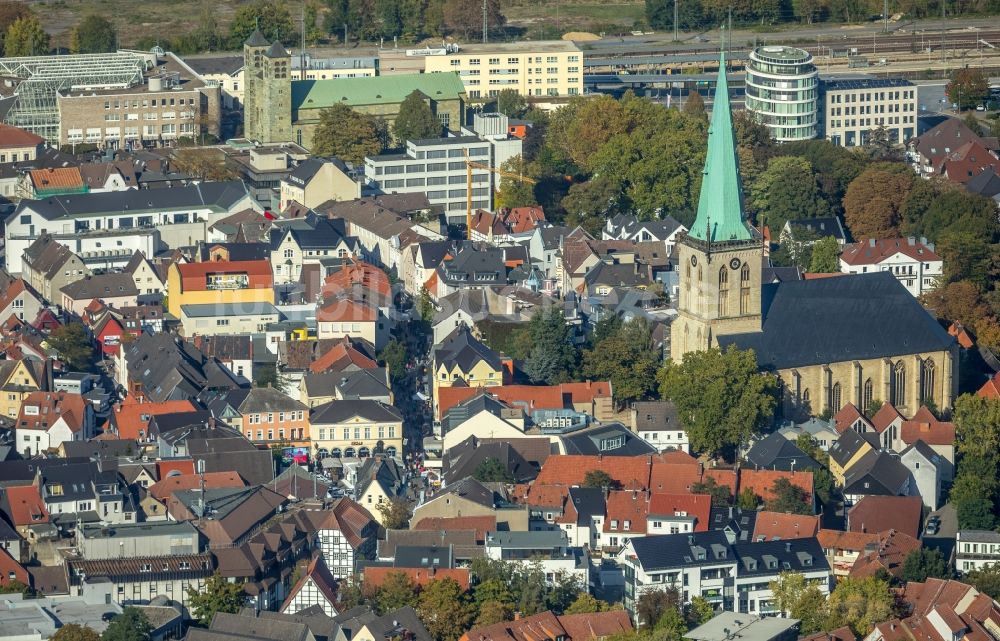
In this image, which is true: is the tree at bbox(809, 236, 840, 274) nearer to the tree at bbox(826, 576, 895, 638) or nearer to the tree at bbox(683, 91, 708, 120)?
the tree at bbox(683, 91, 708, 120)

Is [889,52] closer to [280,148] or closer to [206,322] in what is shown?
[280,148]

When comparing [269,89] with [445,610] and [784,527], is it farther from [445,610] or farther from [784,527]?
[445,610]

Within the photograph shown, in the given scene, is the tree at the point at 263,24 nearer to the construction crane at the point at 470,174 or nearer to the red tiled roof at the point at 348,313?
the construction crane at the point at 470,174

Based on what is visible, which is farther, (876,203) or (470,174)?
(470,174)

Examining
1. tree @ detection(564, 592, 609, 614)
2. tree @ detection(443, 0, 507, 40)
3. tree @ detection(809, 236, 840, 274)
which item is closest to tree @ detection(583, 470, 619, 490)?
tree @ detection(564, 592, 609, 614)

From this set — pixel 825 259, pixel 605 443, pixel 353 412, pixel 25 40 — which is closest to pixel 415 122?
pixel 825 259

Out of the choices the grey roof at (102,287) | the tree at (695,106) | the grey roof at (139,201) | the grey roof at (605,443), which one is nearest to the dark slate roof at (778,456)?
the grey roof at (605,443)
